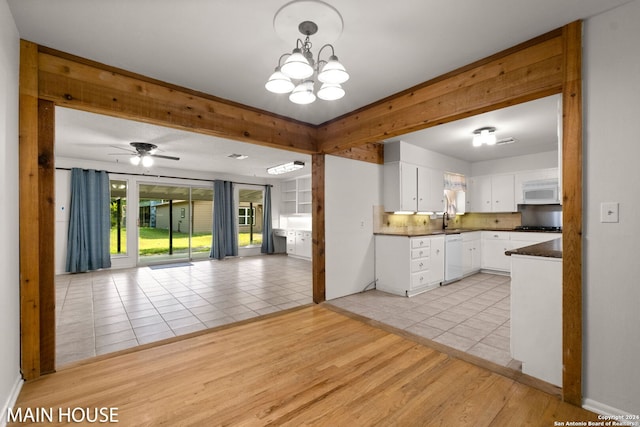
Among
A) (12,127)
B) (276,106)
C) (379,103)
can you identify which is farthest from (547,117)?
(12,127)

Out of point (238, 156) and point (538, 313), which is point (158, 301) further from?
point (538, 313)

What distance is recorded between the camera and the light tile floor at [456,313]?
8.78 feet

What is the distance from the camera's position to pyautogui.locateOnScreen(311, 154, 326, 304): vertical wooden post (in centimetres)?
395

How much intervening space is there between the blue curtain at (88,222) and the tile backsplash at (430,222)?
6.05m

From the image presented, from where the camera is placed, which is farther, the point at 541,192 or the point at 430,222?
the point at 430,222

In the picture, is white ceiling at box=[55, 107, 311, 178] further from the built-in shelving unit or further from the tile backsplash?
the tile backsplash

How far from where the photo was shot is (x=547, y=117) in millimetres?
3557

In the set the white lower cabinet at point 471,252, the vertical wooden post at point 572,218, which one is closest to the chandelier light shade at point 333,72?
the vertical wooden post at point 572,218

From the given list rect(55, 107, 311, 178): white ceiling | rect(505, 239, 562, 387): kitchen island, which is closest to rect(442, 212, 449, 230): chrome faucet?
rect(55, 107, 311, 178): white ceiling

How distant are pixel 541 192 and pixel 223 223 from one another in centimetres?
753

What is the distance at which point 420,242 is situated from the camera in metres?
4.42

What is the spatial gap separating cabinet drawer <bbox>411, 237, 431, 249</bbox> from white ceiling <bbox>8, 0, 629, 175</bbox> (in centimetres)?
233

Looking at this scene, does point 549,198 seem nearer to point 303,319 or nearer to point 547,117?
point 547,117

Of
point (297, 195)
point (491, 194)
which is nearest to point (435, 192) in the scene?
point (491, 194)
